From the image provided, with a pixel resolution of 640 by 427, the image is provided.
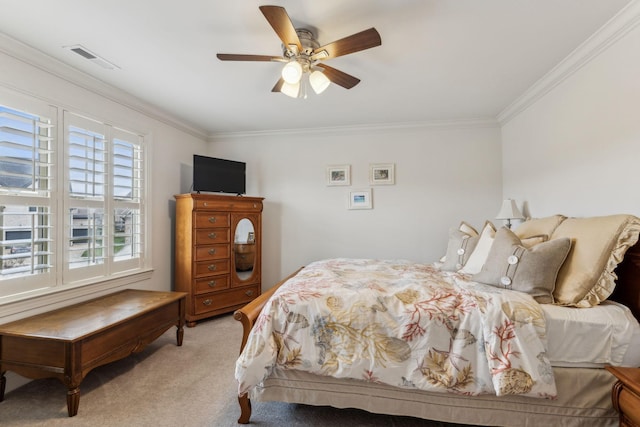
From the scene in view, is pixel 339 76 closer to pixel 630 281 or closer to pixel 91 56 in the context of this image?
pixel 91 56

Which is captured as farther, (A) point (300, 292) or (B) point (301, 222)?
(B) point (301, 222)

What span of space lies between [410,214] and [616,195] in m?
2.08

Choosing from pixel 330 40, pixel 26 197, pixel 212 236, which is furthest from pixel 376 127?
pixel 26 197

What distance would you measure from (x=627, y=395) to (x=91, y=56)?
388 cm

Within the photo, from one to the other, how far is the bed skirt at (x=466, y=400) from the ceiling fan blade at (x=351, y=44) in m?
1.98

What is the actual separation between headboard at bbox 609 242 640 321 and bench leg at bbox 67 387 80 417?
11.0 ft

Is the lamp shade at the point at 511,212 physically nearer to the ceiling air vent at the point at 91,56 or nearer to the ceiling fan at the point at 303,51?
the ceiling fan at the point at 303,51

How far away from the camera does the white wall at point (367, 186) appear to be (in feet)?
12.4

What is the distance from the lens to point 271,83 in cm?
271

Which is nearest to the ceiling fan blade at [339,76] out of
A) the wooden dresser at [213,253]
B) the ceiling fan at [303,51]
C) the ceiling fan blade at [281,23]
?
the ceiling fan at [303,51]

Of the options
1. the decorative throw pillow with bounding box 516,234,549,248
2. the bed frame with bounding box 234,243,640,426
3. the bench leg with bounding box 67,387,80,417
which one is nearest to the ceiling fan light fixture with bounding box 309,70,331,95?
the bed frame with bounding box 234,243,640,426

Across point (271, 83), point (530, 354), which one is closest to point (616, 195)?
point (530, 354)

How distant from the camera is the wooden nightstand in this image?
1268 mm

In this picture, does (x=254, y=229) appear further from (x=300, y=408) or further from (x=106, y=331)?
(x=300, y=408)
